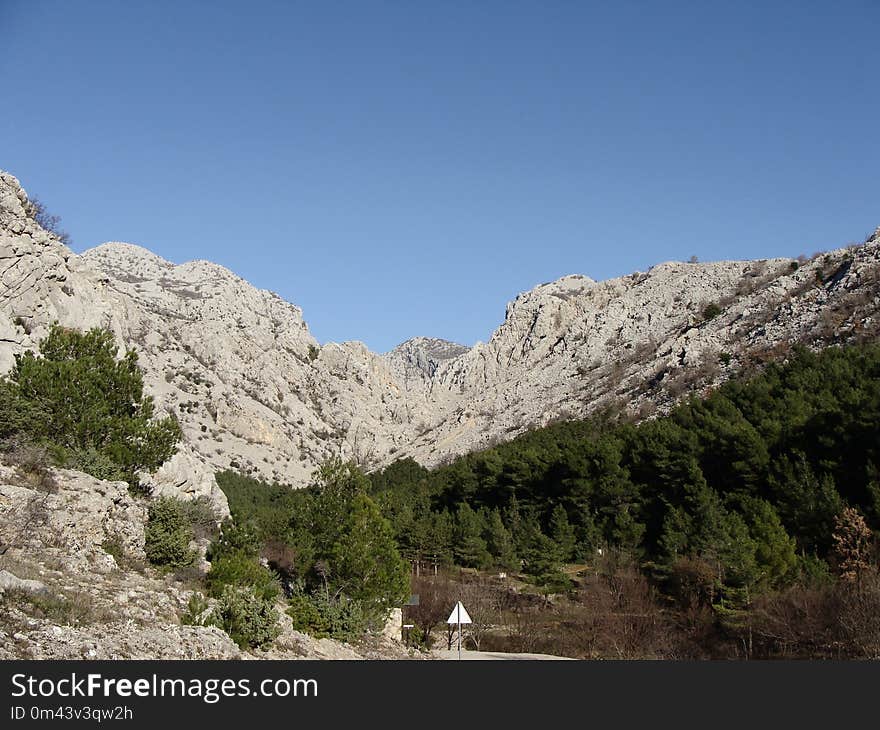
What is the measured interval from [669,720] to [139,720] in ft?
→ 19.6

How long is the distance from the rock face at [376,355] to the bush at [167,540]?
16.7 meters

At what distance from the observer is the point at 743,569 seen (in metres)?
32.3

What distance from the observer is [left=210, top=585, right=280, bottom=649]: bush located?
1383cm

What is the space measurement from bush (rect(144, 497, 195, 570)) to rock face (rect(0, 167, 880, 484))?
54.9 feet

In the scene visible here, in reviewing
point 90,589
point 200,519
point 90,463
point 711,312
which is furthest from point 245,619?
point 711,312

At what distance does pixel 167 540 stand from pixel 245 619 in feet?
19.6

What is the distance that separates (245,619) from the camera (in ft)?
46.3

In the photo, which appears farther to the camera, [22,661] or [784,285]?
[784,285]

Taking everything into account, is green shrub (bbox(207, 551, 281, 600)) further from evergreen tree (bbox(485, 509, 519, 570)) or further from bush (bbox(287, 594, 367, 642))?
evergreen tree (bbox(485, 509, 519, 570))

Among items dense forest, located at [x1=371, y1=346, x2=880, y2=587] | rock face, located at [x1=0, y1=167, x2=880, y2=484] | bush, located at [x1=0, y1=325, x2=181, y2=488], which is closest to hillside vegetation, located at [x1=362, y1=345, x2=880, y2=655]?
dense forest, located at [x1=371, y1=346, x2=880, y2=587]

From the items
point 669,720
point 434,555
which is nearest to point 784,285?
point 434,555

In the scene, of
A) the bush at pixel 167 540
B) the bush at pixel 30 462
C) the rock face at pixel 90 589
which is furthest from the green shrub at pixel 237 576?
the bush at pixel 30 462

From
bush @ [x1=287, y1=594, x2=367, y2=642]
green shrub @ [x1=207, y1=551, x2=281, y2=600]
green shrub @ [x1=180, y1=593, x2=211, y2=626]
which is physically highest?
green shrub @ [x1=207, y1=551, x2=281, y2=600]

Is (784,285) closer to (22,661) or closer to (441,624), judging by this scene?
(441,624)
